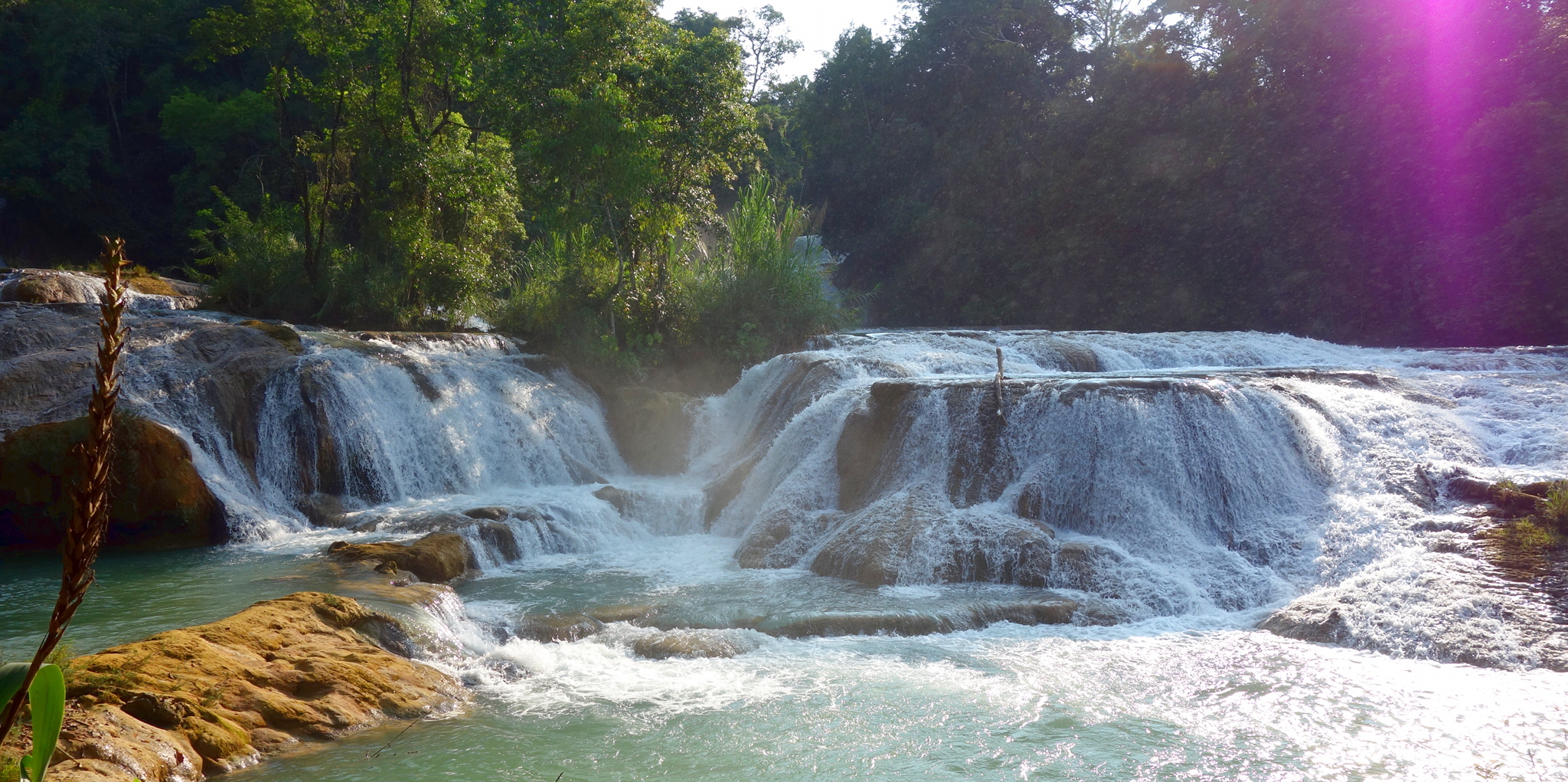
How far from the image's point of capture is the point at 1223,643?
249 inches

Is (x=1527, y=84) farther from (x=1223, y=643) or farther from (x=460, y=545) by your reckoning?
(x=460, y=545)

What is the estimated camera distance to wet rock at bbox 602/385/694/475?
43.6 feet

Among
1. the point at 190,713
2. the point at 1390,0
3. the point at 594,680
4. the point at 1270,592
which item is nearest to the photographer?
the point at 190,713

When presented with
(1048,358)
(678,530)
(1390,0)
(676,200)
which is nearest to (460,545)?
(678,530)

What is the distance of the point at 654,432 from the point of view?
13.4 meters

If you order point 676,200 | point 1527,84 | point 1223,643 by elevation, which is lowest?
point 1223,643

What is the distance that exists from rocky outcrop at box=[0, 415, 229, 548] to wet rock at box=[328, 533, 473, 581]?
2.21 m

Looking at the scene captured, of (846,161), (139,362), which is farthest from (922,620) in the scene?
(846,161)

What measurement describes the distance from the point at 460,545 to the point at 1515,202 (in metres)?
18.5

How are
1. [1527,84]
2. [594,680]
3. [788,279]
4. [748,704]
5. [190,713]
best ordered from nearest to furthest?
[190,713], [748,704], [594,680], [788,279], [1527,84]

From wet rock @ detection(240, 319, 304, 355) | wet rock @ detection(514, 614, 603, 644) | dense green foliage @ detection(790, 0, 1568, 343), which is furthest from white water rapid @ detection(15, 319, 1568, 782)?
dense green foliage @ detection(790, 0, 1568, 343)

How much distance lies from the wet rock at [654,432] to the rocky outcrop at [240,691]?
23.6 feet

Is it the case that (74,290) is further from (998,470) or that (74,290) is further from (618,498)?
(998,470)

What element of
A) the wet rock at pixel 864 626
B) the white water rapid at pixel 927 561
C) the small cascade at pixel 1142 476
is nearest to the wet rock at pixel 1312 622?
the white water rapid at pixel 927 561
